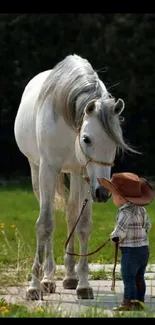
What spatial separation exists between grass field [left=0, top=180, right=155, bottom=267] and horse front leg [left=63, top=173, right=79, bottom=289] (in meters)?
0.35

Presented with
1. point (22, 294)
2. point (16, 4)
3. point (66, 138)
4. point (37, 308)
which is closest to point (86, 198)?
point (66, 138)

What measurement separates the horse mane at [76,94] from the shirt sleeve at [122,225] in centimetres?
59

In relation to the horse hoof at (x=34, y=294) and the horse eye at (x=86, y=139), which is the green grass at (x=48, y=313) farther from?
the horse eye at (x=86, y=139)

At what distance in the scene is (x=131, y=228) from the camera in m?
6.04

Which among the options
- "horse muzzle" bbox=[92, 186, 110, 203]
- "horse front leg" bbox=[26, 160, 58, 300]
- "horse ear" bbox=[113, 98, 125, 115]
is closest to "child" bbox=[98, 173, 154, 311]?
"horse muzzle" bbox=[92, 186, 110, 203]

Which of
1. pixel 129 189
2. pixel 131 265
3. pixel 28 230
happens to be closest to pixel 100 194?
pixel 129 189

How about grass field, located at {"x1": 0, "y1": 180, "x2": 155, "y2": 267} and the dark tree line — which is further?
the dark tree line

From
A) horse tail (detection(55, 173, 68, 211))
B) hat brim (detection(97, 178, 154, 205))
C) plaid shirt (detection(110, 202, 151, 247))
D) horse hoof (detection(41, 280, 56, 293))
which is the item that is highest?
hat brim (detection(97, 178, 154, 205))

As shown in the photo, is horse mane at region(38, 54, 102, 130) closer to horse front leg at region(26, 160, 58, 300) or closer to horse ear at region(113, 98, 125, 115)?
horse ear at region(113, 98, 125, 115)

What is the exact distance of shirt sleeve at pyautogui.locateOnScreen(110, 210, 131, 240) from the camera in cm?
603

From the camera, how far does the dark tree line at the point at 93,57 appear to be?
2519cm

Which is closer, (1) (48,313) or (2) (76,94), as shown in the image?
(1) (48,313)

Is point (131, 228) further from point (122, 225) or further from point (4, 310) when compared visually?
point (4, 310)

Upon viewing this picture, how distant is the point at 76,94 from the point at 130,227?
138 centimetres
